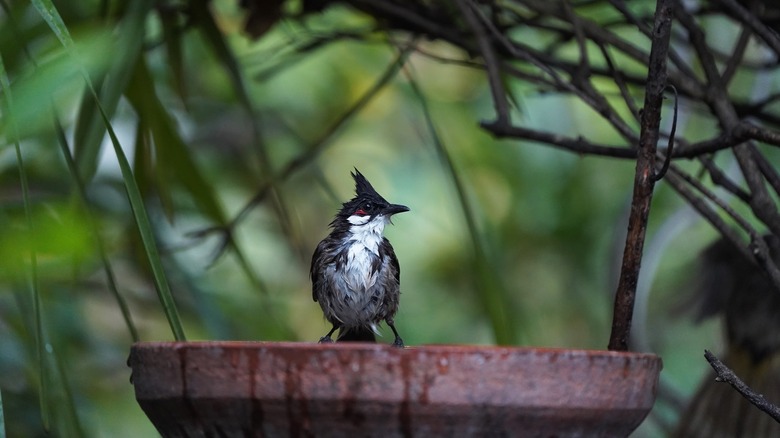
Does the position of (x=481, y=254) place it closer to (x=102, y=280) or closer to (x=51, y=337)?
(x=51, y=337)

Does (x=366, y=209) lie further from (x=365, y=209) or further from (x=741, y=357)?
(x=741, y=357)

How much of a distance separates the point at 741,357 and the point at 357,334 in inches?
47.9

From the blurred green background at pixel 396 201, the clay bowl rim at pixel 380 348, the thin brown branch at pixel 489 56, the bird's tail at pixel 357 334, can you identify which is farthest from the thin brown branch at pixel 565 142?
the blurred green background at pixel 396 201

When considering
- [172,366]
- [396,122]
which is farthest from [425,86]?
[172,366]

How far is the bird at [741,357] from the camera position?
97.7 inches

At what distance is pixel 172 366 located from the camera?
1.13 m

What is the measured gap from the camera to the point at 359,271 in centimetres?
174

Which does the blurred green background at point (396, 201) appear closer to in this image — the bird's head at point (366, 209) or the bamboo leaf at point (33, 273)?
the bird's head at point (366, 209)

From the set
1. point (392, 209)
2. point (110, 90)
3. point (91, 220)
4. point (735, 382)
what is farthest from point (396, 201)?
point (735, 382)

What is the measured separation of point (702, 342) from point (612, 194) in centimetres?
Answer: 80

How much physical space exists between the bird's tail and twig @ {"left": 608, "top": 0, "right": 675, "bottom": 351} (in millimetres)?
590

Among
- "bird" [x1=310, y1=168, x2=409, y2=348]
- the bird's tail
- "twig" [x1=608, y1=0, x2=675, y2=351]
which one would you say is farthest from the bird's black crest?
"twig" [x1=608, y1=0, x2=675, y2=351]

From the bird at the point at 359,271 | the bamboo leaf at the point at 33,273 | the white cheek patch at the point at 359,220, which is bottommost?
the bamboo leaf at the point at 33,273

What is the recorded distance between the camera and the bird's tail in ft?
5.88
